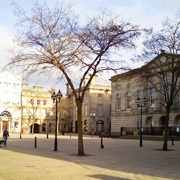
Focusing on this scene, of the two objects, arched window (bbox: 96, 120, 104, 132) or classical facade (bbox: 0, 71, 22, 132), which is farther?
classical facade (bbox: 0, 71, 22, 132)

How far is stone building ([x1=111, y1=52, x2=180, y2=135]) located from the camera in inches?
1698

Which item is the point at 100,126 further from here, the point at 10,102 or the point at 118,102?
the point at 10,102

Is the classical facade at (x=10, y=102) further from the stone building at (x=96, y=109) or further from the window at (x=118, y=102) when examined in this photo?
the window at (x=118, y=102)

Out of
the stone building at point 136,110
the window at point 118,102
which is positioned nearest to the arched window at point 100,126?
the stone building at point 136,110

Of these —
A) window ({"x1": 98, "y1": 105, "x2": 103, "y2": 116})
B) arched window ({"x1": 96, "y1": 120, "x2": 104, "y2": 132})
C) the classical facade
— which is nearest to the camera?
arched window ({"x1": 96, "y1": 120, "x2": 104, "y2": 132})

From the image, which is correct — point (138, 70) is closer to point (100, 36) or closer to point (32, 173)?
point (100, 36)

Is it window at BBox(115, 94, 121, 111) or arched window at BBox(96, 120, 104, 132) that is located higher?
window at BBox(115, 94, 121, 111)

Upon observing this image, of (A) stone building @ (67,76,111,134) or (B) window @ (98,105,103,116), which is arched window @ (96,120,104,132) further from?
(B) window @ (98,105,103,116)

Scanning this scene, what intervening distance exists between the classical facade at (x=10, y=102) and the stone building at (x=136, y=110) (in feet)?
93.3

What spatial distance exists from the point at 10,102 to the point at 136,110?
36.5m

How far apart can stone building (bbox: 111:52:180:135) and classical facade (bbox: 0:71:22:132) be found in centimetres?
2843

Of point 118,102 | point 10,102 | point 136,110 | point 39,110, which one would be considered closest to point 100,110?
point 118,102

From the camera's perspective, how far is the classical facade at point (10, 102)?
71.8 m

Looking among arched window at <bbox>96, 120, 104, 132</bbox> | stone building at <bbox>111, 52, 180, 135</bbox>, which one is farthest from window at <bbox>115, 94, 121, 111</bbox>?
arched window at <bbox>96, 120, 104, 132</bbox>
